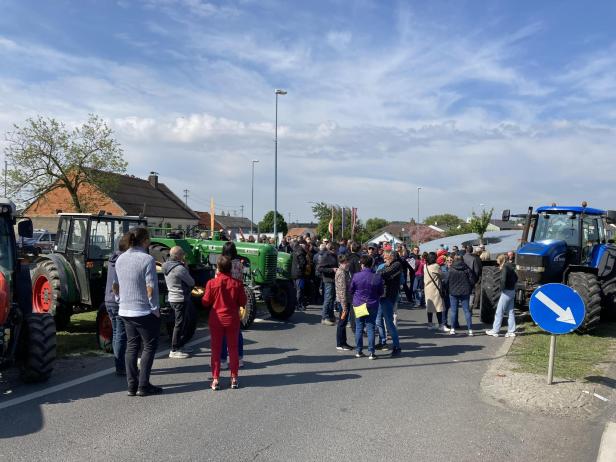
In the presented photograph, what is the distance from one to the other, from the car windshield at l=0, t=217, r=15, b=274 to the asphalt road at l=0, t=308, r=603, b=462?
1563 mm

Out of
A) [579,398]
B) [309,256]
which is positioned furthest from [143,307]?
[309,256]

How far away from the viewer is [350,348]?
8859 millimetres

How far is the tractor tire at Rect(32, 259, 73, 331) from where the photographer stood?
945cm

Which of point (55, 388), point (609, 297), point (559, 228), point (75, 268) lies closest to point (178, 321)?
point (55, 388)

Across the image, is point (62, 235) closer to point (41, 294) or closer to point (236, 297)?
point (41, 294)

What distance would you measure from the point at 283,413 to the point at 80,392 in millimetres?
2370

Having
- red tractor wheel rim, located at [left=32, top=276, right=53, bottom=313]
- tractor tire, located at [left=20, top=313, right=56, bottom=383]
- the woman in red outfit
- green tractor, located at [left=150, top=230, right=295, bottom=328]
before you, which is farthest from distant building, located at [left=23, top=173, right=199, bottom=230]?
the woman in red outfit

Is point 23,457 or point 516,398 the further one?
point 516,398

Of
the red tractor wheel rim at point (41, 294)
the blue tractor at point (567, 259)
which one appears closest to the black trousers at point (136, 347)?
the red tractor wheel rim at point (41, 294)

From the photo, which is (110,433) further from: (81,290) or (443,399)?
(81,290)

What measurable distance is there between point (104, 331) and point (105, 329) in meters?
0.03

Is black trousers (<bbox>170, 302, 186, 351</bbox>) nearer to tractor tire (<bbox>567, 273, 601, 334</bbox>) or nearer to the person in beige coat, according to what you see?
the person in beige coat

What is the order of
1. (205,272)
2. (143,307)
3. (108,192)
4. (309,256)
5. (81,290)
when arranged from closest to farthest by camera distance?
1. (143,307)
2. (81,290)
3. (205,272)
4. (309,256)
5. (108,192)

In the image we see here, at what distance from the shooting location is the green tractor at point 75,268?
956cm
